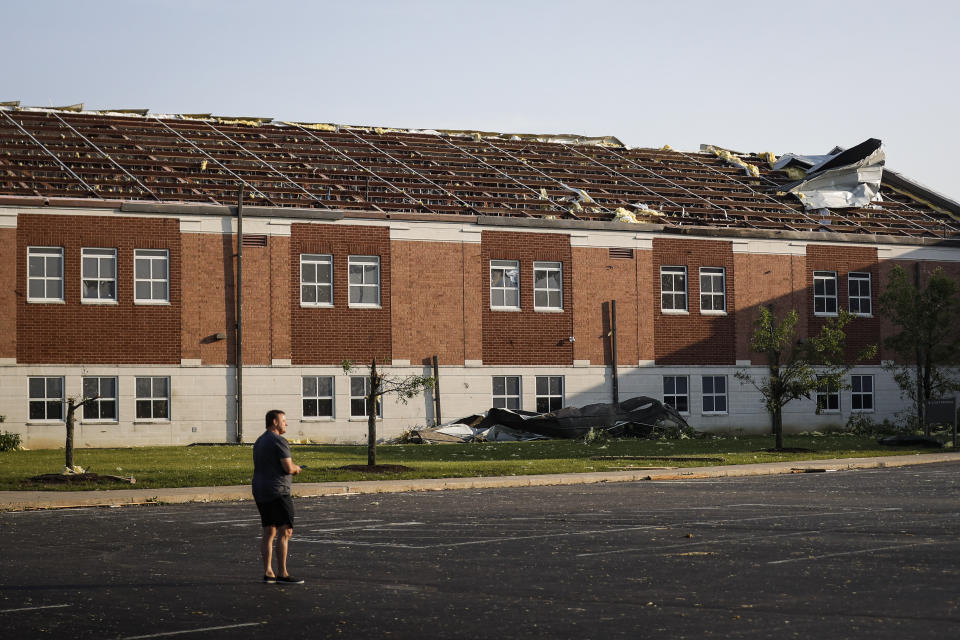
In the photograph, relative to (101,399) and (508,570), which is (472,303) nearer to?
(101,399)

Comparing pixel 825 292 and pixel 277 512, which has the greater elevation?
pixel 825 292

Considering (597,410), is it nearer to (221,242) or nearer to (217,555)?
(221,242)

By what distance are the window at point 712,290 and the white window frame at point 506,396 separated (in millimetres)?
8109

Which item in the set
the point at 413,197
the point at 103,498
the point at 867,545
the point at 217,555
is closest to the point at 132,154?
the point at 413,197

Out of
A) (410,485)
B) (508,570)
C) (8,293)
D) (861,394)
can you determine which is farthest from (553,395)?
(508,570)

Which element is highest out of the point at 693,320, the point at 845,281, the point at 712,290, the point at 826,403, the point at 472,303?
the point at 845,281

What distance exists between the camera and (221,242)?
129 ft

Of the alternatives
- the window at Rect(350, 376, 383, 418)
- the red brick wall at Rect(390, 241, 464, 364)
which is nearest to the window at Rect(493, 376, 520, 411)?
the red brick wall at Rect(390, 241, 464, 364)

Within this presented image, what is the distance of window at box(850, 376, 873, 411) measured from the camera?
158 ft

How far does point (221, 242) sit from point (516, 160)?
605 inches

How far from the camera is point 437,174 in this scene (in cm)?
4675

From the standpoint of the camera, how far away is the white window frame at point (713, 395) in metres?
45.8

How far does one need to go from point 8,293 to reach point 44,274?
3.93 feet

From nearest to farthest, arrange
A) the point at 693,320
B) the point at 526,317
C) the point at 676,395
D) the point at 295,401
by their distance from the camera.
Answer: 1. the point at 295,401
2. the point at 526,317
3. the point at 676,395
4. the point at 693,320
